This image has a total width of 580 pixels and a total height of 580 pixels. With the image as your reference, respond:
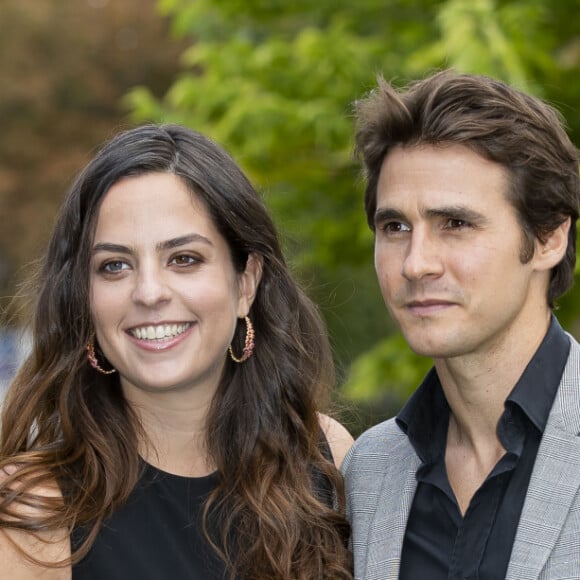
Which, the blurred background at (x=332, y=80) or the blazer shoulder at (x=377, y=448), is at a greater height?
the blurred background at (x=332, y=80)

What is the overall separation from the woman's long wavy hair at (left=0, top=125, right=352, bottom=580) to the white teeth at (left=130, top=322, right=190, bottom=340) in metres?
0.24

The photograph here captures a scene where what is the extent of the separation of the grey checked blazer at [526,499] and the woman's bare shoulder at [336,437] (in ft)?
0.81

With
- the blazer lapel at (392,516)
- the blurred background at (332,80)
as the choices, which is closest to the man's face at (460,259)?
the blazer lapel at (392,516)

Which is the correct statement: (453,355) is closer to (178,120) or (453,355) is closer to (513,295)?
(513,295)

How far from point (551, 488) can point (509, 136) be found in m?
0.99

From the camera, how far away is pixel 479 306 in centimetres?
312

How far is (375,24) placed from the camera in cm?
817

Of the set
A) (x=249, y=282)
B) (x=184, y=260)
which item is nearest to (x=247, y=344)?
(x=249, y=282)

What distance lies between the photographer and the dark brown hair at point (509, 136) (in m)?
3.16

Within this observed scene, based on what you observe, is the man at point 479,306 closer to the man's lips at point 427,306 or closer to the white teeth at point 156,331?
the man's lips at point 427,306

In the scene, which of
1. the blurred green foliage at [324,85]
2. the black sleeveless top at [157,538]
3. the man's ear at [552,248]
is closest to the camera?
the man's ear at [552,248]

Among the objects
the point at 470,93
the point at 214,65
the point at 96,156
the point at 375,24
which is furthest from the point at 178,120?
the point at 470,93

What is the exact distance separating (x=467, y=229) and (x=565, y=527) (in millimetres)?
852

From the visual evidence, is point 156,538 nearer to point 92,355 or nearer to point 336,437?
point 92,355
